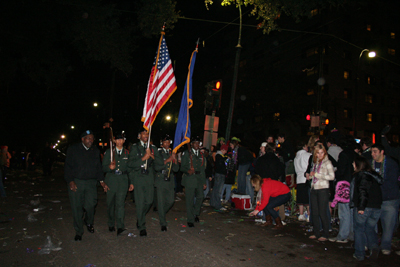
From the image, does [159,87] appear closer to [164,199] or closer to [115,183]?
[115,183]

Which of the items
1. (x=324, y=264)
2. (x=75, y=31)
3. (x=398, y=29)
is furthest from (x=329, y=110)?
(x=324, y=264)

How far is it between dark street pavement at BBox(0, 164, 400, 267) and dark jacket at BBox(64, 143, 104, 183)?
3.88 ft

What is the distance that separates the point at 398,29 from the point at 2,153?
185ft

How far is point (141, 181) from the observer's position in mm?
6488

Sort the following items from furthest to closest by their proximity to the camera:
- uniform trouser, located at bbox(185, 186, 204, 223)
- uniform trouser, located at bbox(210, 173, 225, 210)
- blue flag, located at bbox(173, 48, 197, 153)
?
uniform trouser, located at bbox(210, 173, 225, 210)
blue flag, located at bbox(173, 48, 197, 153)
uniform trouser, located at bbox(185, 186, 204, 223)

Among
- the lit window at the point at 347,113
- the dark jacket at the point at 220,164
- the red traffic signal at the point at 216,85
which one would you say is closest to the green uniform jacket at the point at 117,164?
the dark jacket at the point at 220,164

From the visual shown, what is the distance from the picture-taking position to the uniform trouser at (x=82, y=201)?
19.9 feet

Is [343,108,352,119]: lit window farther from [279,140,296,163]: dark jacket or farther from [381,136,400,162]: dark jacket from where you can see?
[381,136,400,162]: dark jacket

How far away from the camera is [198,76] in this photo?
132ft

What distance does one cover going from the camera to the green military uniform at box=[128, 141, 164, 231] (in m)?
6.41

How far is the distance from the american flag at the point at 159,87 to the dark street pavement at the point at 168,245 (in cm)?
259

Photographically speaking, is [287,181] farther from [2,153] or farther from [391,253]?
[2,153]

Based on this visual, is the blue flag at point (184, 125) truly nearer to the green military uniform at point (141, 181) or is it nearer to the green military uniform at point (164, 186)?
the green military uniform at point (164, 186)

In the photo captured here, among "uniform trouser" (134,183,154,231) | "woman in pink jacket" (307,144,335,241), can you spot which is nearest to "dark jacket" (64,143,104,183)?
"uniform trouser" (134,183,154,231)
